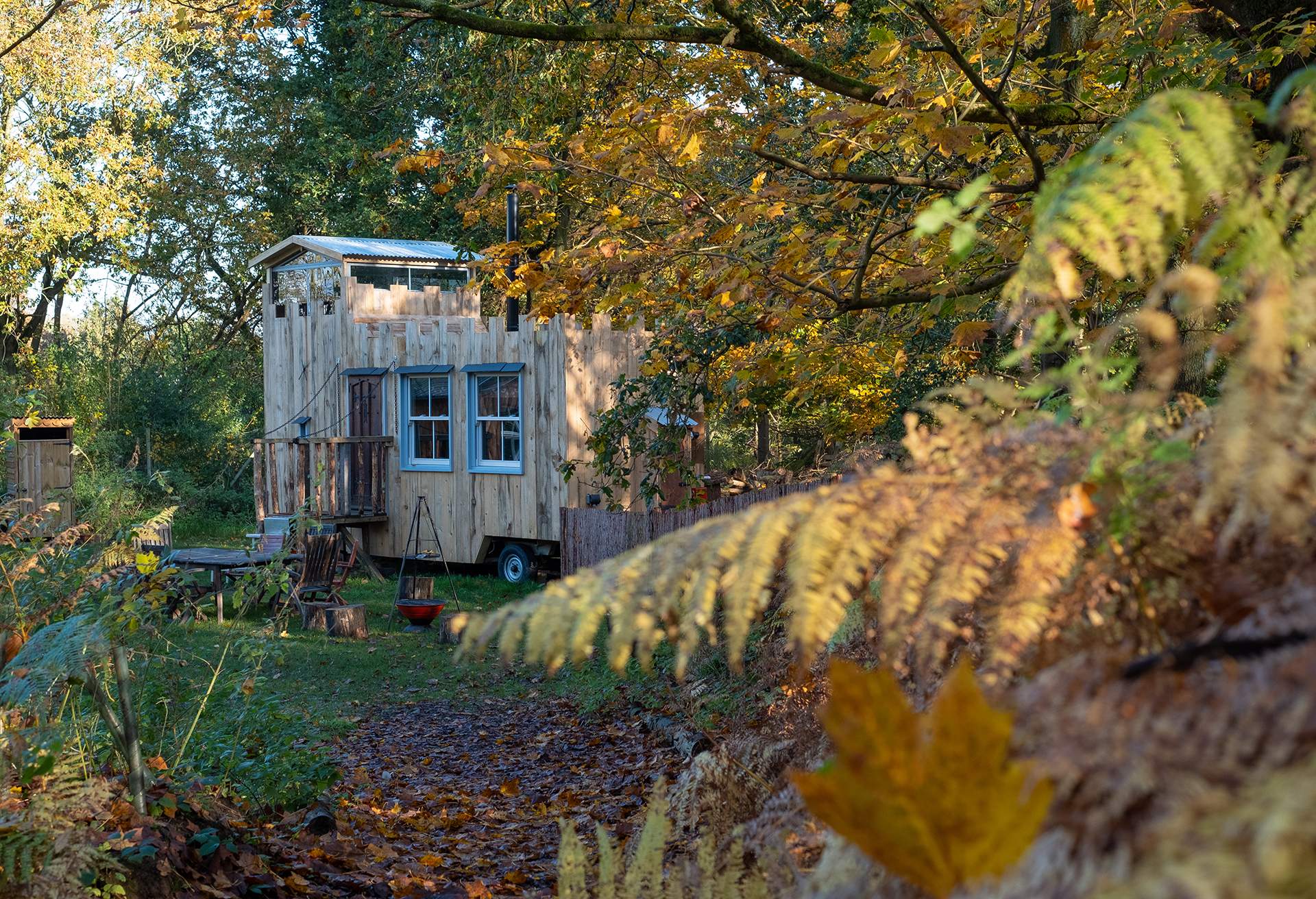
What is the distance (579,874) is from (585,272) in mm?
3849

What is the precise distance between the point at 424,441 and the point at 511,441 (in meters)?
1.93

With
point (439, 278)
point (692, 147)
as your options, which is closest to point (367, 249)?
point (439, 278)

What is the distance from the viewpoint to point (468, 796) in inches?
255

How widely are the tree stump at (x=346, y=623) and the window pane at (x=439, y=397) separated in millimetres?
4803

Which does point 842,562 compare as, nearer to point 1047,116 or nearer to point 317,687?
point 1047,116

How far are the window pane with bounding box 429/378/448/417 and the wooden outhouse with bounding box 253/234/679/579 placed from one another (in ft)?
0.08

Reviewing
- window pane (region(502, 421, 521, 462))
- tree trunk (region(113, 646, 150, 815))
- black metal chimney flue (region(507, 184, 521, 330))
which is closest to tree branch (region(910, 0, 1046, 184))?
tree trunk (region(113, 646, 150, 815))

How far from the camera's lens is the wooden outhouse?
14.3 m

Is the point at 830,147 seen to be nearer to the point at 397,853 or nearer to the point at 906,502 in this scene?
the point at 397,853

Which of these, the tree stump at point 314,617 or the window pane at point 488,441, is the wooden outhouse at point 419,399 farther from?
the tree stump at point 314,617

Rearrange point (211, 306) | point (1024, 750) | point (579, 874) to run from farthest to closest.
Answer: point (211, 306) < point (579, 874) < point (1024, 750)

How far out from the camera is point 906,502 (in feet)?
4.11

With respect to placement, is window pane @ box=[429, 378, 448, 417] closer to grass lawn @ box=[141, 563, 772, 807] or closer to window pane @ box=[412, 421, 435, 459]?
window pane @ box=[412, 421, 435, 459]

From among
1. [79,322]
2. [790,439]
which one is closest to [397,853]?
[790,439]
